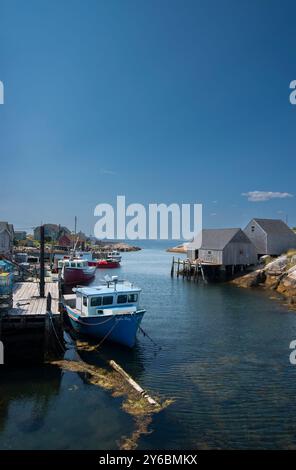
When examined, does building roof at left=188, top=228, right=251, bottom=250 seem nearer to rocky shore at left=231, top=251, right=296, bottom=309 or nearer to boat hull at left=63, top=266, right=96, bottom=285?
rocky shore at left=231, top=251, right=296, bottom=309

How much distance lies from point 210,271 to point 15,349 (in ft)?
149

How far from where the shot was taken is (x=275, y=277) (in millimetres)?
51500

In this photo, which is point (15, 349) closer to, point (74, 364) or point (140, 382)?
point (74, 364)

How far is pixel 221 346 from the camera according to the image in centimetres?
2456

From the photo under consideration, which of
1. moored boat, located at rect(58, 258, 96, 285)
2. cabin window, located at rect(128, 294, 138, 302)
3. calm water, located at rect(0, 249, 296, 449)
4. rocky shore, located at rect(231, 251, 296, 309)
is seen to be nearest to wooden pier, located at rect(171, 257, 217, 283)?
rocky shore, located at rect(231, 251, 296, 309)

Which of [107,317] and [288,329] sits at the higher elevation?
[107,317]

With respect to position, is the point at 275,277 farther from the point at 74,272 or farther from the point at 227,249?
the point at 74,272

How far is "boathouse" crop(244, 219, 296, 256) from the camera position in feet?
208

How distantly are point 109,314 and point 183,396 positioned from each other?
26.5 ft

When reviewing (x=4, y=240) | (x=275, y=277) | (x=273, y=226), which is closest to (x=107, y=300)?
(x=275, y=277)

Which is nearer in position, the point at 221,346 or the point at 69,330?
the point at 221,346
